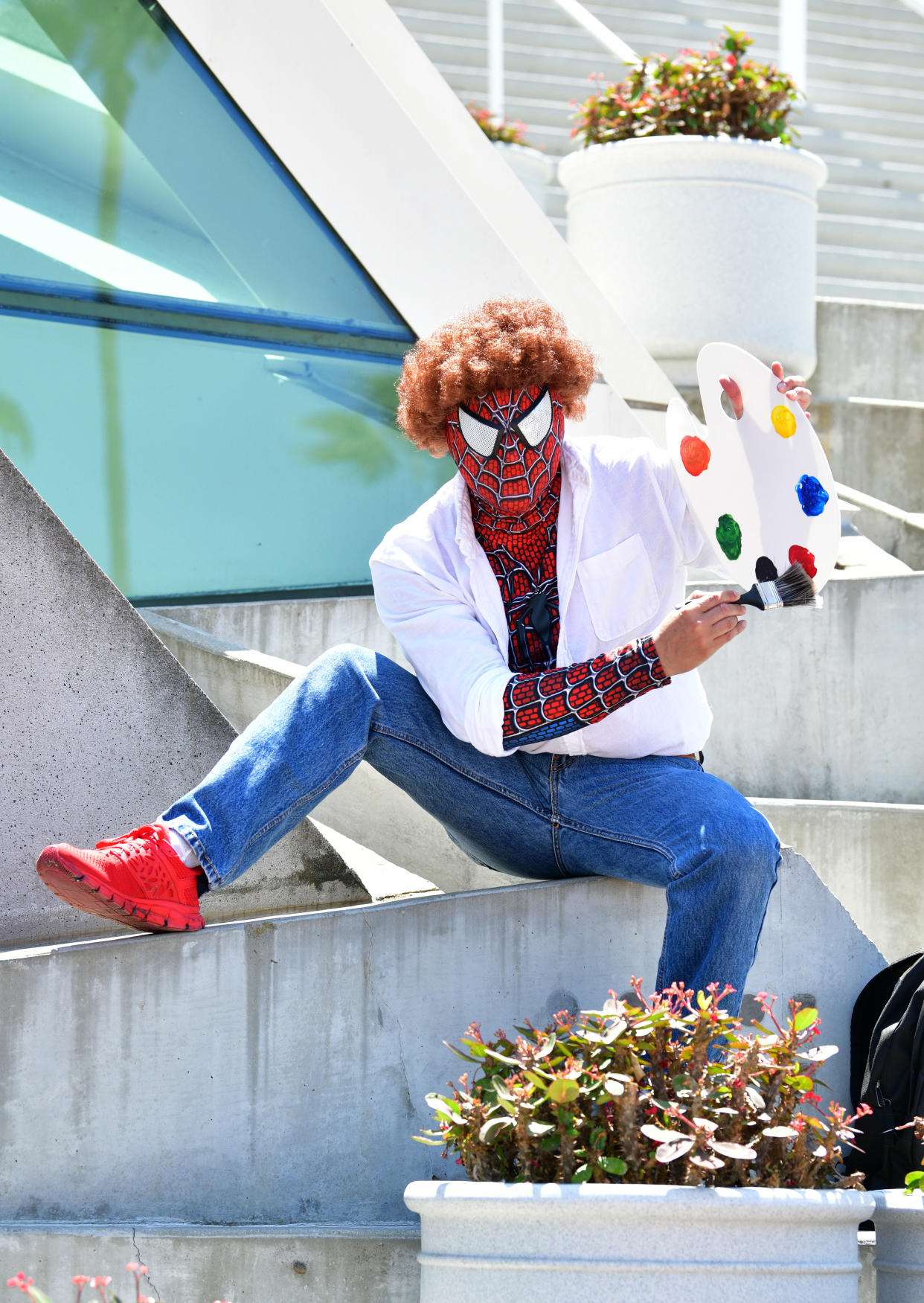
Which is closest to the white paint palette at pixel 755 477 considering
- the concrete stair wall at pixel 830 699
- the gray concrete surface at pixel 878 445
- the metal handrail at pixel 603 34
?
the concrete stair wall at pixel 830 699

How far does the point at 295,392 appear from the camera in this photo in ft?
16.1

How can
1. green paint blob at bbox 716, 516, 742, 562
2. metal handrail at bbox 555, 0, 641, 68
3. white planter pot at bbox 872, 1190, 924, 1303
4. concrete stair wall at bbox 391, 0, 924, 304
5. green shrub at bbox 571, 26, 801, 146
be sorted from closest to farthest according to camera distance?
white planter pot at bbox 872, 1190, 924, 1303 → green paint blob at bbox 716, 516, 742, 562 → green shrub at bbox 571, 26, 801, 146 → metal handrail at bbox 555, 0, 641, 68 → concrete stair wall at bbox 391, 0, 924, 304

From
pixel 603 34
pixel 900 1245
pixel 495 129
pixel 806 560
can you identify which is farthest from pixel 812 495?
pixel 603 34

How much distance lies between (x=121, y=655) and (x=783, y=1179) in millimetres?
1526

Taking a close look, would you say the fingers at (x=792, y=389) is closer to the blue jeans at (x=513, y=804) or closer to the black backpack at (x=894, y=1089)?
the blue jeans at (x=513, y=804)

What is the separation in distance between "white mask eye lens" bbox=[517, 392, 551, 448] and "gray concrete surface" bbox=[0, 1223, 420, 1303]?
53.5 inches

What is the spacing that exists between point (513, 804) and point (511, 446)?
25.7 inches

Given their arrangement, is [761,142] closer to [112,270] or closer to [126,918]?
[112,270]

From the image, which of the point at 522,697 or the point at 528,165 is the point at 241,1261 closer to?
the point at 522,697

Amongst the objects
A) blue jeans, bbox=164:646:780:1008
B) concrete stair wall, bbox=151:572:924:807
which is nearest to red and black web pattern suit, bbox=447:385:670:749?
blue jeans, bbox=164:646:780:1008

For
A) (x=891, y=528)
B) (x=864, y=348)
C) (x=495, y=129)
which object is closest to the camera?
(x=891, y=528)

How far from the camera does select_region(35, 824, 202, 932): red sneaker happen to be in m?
2.25

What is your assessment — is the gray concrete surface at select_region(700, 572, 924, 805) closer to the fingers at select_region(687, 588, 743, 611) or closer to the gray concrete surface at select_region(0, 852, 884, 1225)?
the gray concrete surface at select_region(0, 852, 884, 1225)

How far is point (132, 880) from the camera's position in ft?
7.59
